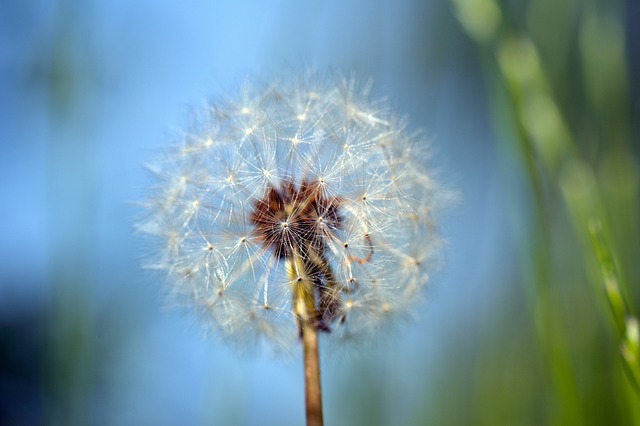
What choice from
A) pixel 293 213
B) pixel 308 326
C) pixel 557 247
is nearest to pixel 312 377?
pixel 308 326

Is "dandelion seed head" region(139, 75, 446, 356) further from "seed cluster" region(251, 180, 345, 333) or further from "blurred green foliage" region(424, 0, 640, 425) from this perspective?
"blurred green foliage" region(424, 0, 640, 425)

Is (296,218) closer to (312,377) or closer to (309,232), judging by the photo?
(309,232)

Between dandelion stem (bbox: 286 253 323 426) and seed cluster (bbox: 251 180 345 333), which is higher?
seed cluster (bbox: 251 180 345 333)

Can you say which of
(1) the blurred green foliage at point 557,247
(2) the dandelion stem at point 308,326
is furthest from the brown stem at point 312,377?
(1) the blurred green foliage at point 557,247

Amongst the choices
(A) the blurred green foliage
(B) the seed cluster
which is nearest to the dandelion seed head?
(B) the seed cluster

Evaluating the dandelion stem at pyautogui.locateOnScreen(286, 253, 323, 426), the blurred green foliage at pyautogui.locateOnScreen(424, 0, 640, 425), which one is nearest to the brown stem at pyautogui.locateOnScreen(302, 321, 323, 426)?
the dandelion stem at pyautogui.locateOnScreen(286, 253, 323, 426)

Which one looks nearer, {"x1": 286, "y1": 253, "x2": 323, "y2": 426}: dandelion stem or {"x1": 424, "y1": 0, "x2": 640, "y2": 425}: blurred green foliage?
{"x1": 286, "y1": 253, "x2": 323, "y2": 426}: dandelion stem

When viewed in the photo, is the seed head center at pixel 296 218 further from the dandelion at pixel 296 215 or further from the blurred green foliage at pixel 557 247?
the blurred green foliage at pixel 557 247
